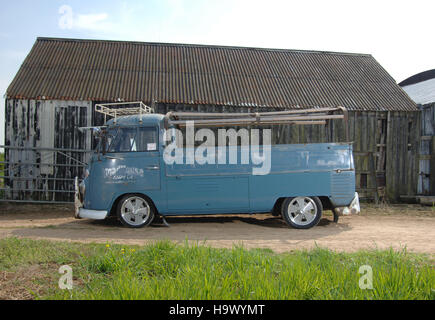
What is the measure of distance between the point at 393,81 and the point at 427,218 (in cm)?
678

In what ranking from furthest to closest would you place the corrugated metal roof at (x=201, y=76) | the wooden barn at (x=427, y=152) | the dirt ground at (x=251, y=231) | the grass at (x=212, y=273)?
1. the wooden barn at (x=427, y=152)
2. the corrugated metal roof at (x=201, y=76)
3. the dirt ground at (x=251, y=231)
4. the grass at (x=212, y=273)

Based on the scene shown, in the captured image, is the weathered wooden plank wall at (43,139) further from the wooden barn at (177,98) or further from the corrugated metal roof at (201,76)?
the corrugated metal roof at (201,76)

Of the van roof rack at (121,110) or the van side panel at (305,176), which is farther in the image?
the van roof rack at (121,110)

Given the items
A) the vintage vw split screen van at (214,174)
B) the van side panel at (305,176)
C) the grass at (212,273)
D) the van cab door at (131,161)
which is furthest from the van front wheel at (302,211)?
the van cab door at (131,161)

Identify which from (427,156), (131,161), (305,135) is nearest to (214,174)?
(131,161)

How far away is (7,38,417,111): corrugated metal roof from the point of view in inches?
466

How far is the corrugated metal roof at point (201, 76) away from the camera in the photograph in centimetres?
1183

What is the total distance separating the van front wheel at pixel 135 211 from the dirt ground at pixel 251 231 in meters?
0.21

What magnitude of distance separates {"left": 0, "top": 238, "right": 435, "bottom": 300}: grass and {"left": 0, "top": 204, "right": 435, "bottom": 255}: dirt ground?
88 centimetres

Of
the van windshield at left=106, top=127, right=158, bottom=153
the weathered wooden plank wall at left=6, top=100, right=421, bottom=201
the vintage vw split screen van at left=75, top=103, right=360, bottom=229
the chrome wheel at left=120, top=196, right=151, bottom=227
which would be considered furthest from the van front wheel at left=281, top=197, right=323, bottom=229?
the weathered wooden plank wall at left=6, top=100, right=421, bottom=201

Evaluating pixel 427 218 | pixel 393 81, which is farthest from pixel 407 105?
pixel 427 218

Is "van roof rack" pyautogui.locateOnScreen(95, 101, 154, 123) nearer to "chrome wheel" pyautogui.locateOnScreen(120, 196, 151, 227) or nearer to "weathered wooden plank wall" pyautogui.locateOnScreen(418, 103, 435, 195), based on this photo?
"chrome wheel" pyautogui.locateOnScreen(120, 196, 151, 227)

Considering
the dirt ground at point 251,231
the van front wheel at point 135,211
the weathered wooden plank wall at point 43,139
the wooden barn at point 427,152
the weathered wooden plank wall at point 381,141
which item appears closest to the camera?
the dirt ground at point 251,231
